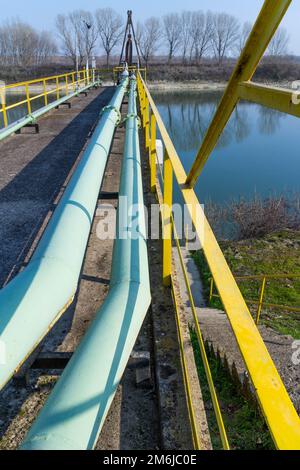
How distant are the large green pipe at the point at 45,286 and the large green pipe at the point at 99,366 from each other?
0.67 ft

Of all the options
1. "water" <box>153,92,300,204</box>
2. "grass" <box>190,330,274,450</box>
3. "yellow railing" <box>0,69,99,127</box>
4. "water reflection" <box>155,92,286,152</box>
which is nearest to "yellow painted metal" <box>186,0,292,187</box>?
"grass" <box>190,330,274,450</box>

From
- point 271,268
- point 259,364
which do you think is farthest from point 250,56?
point 271,268

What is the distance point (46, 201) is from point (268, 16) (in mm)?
3724

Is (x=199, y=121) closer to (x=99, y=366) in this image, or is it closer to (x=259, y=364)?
(x=99, y=366)

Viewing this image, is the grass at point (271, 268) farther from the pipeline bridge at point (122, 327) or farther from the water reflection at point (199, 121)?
the water reflection at point (199, 121)

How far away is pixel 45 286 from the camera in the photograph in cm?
175

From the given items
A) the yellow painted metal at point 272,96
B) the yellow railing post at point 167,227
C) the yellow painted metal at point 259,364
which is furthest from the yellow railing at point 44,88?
the yellow painted metal at point 259,364

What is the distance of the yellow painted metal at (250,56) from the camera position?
1174mm

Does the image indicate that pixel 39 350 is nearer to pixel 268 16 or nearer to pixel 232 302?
pixel 232 302

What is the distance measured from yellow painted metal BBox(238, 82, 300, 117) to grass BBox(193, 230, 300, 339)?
7.53m

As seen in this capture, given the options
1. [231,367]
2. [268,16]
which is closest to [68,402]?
[268,16]

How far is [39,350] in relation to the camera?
2.19 metres

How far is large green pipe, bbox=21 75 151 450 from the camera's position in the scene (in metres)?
1.20

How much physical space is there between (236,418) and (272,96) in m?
4.60
